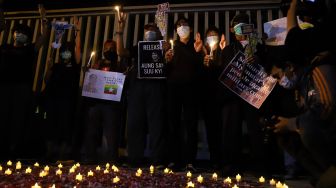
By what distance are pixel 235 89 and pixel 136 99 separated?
5.75ft

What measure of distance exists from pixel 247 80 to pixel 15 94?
4.46 meters

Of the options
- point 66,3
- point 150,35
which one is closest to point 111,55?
point 150,35

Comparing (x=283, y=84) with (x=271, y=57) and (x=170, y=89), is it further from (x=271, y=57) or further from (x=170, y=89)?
(x=170, y=89)

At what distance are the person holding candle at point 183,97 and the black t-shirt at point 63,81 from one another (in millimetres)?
2083

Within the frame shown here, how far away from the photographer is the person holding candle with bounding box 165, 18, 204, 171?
200 inches

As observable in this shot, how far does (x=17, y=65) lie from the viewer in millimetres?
6219

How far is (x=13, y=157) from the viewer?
20.1ft

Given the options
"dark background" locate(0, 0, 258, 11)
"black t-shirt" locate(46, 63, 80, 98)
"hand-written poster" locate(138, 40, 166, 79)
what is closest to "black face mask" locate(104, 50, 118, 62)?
"black t-shirt" locate(46, 63, 80, 98)

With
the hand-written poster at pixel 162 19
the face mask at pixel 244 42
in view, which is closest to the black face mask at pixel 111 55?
the hand-written poster at pixel 162 19

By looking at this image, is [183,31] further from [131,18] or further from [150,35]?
[131,18]

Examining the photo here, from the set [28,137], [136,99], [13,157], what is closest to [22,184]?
[136,99]

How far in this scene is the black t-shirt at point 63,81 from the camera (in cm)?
614

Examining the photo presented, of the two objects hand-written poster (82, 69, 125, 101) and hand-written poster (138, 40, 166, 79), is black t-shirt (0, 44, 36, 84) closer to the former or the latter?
hand-written poster (82, 69, 125, 101)

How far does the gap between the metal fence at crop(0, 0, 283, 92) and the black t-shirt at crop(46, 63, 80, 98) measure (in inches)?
63.4
